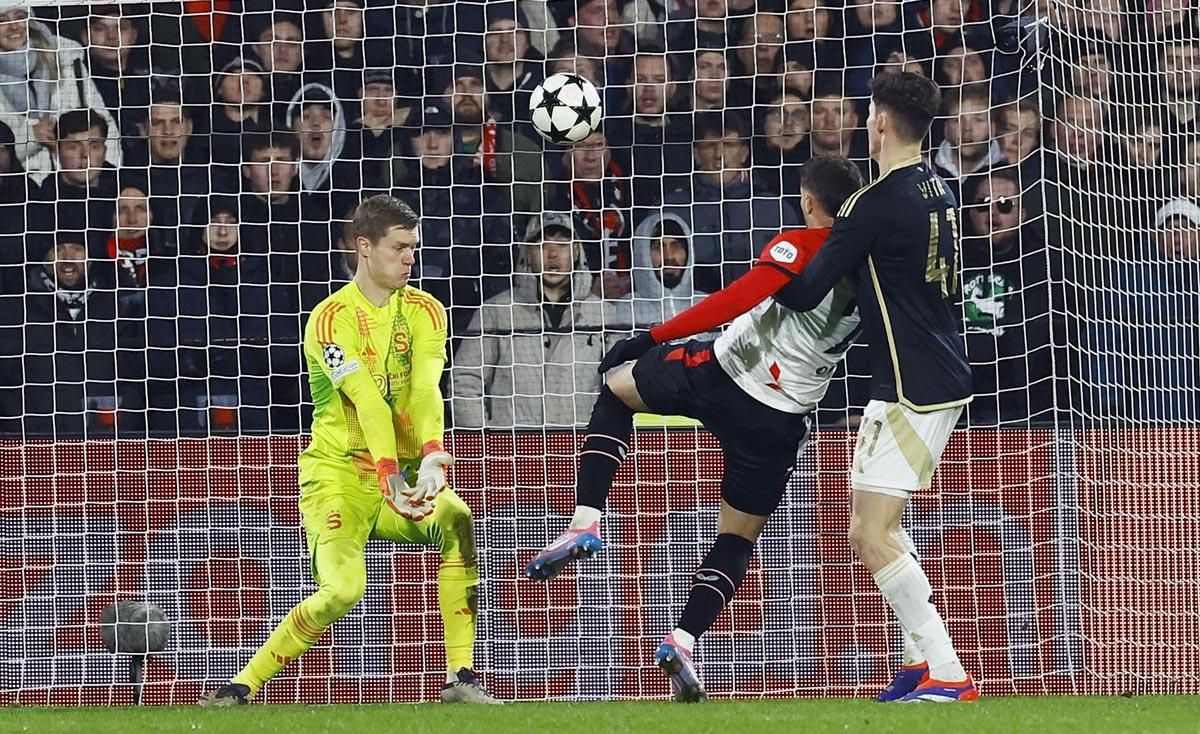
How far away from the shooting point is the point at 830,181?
19.7ft

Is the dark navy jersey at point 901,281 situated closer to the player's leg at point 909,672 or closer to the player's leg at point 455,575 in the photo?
the player's leg at point 909,672

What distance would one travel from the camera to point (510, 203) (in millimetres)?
8688

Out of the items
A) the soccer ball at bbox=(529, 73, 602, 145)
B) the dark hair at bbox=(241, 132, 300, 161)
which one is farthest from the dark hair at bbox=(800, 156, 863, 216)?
the dark hair at bbox=(241, 132, 300, 161)

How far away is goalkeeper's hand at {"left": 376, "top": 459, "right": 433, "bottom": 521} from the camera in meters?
5.98

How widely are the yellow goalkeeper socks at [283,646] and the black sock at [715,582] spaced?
1303 millimetres

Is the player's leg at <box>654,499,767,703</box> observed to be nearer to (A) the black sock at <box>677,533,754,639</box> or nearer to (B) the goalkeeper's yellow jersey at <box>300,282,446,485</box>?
(A) the black sock at <box>677,533,754,639</box>

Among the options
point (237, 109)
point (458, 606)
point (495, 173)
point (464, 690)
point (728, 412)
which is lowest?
point (464, 690)

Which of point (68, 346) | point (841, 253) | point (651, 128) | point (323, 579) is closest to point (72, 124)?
point (68, 346)

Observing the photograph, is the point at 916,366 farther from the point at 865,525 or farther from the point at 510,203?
the point at 510,203

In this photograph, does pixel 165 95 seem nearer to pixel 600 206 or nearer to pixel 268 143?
pixel 268 143

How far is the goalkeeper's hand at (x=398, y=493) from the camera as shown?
19.6ft

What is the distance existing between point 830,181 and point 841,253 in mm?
580

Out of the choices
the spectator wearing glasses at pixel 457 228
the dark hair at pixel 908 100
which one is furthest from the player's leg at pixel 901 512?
the spectator wearing glasses at pixel 457 228

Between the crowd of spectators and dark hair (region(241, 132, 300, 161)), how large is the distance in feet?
0.04
